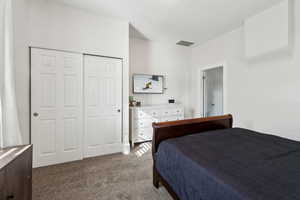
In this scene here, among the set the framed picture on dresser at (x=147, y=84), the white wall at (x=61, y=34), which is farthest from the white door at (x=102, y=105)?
the framed picture on dresser at (x=147, y=84)

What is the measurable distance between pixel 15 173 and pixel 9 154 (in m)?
0.17

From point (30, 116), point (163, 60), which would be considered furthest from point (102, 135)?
point (163, 60)

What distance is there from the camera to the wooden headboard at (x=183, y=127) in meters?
Answer: 1.64

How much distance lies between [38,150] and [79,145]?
608 millimetres

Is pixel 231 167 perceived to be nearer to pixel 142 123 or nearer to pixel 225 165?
pixel 225 165

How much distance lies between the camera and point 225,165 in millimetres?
1009

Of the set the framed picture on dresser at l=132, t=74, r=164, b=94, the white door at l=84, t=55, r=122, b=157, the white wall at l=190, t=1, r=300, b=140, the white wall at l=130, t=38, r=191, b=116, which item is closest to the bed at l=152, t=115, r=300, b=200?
the white wall at l=190, t=1, r=300, b=140

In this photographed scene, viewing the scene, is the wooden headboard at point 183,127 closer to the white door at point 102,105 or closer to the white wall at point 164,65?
the white door at point 102,105

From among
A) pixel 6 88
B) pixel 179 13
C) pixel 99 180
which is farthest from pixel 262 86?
pixel 6 88

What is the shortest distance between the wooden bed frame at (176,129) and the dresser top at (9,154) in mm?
1263

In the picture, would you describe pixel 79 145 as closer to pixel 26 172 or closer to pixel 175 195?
pixel 26 172

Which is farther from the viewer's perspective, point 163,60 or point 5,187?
point 163,60

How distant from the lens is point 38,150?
7.26 feet

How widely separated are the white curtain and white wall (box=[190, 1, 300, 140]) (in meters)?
3.82
